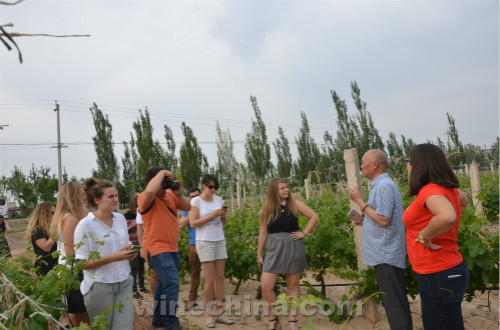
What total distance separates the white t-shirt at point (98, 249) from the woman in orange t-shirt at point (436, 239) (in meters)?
1.92

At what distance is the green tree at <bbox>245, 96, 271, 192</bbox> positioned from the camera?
90.5 ft

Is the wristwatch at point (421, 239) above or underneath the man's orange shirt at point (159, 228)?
underneath

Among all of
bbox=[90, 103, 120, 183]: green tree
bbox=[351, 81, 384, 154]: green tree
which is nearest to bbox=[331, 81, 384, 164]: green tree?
bbox=[351, 81, 384, 154]: green tree

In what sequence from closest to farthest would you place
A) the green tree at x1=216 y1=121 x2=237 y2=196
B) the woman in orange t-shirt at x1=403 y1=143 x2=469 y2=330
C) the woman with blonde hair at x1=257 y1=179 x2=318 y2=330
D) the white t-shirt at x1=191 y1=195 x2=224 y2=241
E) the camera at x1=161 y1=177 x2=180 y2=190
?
the woman in orange t-shirt at x1=403 y1=143 x2=469 y2=330 → the camera at x1=161 y1=177 x2=180 y2=190 → the woman with blonde hair at x1=257 y1=179 x2=318 y2=330 → the white t-shirt at x1=191 y1=195 x2=224 y2=241 → the green tree at x1=216 y1=121 x2=237 y2=196

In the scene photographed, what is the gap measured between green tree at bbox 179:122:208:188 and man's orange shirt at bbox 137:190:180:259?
22.9 m

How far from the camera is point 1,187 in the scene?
1629 inches

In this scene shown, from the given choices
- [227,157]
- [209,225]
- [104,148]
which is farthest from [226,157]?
[209,225]

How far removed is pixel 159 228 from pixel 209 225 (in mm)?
869

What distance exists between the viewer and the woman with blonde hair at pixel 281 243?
404cm

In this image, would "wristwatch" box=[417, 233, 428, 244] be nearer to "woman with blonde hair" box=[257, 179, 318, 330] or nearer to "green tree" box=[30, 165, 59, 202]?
"woman with blonde hair" box=[257, 179, 318, 330]

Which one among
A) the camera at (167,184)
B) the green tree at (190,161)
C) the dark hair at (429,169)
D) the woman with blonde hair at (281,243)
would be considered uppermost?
the green tree at (190,161)

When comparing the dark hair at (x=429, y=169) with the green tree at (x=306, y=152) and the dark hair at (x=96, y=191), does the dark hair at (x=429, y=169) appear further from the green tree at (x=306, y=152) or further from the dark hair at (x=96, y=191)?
the green tree at (x=306, y=152)

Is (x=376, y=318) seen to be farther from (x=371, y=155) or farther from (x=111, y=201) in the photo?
(x=111, y=201)

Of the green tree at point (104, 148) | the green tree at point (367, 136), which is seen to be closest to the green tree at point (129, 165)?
the green tree at point (104, 148)
